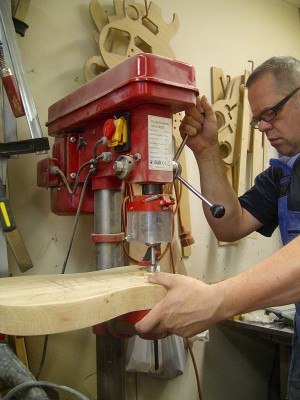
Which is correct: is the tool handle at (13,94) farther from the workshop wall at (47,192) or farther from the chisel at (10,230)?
the workshop wall at (47,192)

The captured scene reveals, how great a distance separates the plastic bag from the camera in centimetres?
131

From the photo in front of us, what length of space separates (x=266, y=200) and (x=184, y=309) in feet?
2.61

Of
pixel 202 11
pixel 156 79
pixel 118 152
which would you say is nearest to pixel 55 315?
pixel 118 152

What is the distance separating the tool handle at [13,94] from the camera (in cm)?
85

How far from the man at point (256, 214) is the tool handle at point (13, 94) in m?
0.51

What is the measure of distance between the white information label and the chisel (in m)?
0.38

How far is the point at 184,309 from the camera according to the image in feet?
2.28

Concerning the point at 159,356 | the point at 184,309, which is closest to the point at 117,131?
the point at 184,309

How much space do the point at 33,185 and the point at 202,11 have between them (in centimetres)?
129

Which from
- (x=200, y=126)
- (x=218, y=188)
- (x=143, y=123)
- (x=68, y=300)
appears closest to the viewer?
(x=68, y=300)

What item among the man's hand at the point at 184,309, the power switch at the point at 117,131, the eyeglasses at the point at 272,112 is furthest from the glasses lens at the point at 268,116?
the man's hand at the point at 184,309

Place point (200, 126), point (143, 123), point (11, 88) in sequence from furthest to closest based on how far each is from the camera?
point (200, 126) → point (11, 88) → point (143, 123)

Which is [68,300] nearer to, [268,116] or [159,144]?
[159,144]

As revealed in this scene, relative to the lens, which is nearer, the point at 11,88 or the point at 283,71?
the point at 11,88
